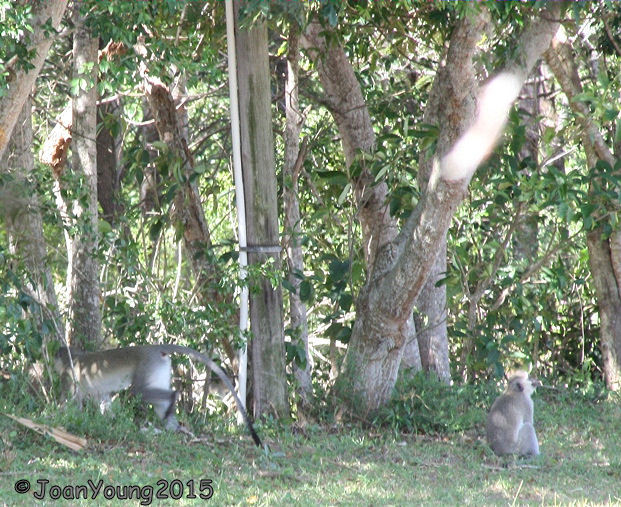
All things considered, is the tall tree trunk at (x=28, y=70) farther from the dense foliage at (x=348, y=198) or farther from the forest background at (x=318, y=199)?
the dense foliage at (x=348, y=198)

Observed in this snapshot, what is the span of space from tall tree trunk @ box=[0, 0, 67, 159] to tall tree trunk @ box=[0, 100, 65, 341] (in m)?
A: 0.76

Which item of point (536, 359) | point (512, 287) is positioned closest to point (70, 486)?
point (512, 287)

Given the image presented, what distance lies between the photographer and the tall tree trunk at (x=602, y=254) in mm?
10336

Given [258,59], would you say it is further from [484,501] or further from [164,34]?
[484,501]

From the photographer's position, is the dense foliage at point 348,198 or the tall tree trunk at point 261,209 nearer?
the dense foliage at point 348,198

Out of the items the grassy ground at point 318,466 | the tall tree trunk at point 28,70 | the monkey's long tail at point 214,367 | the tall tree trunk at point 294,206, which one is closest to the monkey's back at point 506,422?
the grassy ground at point 318,466

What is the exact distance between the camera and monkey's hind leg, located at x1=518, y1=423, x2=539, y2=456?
789cm

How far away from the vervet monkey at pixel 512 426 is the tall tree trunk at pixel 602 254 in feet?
8.94

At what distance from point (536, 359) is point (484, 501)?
5573mm

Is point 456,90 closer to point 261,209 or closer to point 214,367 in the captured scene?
point 261,209

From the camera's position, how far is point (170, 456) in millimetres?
7293

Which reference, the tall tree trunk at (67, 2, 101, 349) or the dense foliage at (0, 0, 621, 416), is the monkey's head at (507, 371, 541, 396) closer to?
the dense foliage at (0, 0, 621, 416)

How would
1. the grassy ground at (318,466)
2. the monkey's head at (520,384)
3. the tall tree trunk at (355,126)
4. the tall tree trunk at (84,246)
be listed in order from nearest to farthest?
the grassy ground at (318,466) < the monkey's head at (520,384) < the tall tree trunk at (84,246) < the tall tree trunk at (355,126)

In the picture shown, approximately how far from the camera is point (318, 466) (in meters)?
7.32
